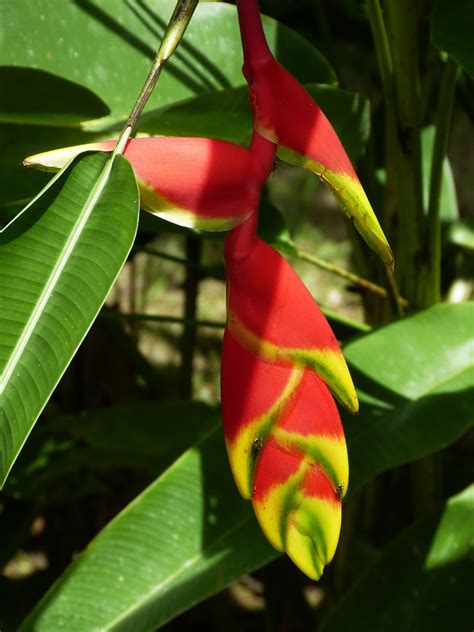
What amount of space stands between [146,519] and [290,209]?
170 cm

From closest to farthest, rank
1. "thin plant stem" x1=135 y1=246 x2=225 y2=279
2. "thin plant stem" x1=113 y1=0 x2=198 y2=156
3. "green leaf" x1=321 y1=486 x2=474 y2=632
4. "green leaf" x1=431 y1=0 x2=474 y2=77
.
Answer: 1. "thin plant stem" x1=113 y1=0 x2=198 y2=156
2. "green leaf" x1=431 y1=0 x2=474 y2=77
3. "green leaf" x1=321 y1=486 x2=474 y2=632
4. "thin plant stem" x1=135 y1=246 x2=225 y2=279

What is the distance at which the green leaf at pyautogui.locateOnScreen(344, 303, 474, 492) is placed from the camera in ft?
2.19

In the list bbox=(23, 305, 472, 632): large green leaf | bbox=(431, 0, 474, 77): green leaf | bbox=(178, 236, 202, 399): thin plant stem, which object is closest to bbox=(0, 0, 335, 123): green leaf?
bbox=(431, 0, 474, 77): green leaf

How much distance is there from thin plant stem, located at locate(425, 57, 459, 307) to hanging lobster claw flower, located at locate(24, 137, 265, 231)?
368 mm

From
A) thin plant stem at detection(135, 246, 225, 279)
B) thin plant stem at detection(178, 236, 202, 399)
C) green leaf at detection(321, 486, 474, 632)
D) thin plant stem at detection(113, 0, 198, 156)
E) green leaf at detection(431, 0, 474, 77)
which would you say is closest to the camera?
thin plant stem at detection(113, 0, 198, 156)

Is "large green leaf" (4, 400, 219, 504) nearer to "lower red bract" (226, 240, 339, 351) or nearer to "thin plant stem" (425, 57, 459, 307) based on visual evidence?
"thin plant stem" (425, 57, 459, 307)

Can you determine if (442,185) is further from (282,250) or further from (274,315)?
(274,315)

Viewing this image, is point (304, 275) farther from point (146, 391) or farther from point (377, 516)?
point (377, 516)

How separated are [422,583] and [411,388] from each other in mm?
159

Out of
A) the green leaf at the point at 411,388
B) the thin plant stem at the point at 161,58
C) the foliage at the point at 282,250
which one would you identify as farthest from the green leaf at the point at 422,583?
the thin plant stem at the point at 161,58

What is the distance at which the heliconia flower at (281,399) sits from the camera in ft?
1.29

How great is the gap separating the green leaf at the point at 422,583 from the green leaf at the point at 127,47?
38 cm

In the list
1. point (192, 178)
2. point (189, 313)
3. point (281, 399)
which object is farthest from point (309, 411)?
point (189, 313)

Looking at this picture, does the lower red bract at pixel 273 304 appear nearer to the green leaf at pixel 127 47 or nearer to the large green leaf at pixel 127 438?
the green leaf at pixel 127 47
